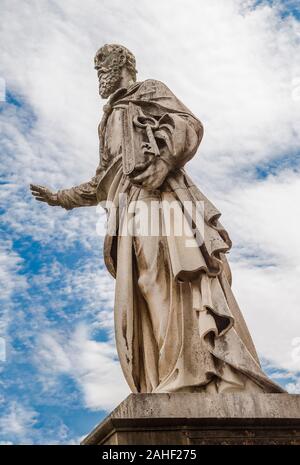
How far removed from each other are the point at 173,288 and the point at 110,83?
334 centimetres

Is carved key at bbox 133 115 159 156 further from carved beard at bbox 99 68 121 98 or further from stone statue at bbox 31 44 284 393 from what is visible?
carved beard at bbox 99 68 121 98

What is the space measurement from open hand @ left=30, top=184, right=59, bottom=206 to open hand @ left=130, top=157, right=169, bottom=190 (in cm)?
212

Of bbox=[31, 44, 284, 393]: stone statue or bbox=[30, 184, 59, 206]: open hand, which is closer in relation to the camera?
bbox=[31, 44, 284, 393]: stone statue

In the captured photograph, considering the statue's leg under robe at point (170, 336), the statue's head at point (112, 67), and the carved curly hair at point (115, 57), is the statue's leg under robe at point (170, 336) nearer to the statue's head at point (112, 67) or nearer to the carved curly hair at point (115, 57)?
the statue's head at point (112, 67)

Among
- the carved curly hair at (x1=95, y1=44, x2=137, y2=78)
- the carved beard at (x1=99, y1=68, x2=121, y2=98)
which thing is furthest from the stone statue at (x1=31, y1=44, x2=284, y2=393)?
the carved curly hair at (x1=95, y1=44, x2=137, y2=78)

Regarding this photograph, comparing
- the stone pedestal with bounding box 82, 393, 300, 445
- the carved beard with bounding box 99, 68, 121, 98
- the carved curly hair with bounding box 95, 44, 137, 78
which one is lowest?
the stone pedestal with bounding box 82, 393, 300, 445

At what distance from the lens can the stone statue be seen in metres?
6.64

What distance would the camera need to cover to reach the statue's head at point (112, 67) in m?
9.45

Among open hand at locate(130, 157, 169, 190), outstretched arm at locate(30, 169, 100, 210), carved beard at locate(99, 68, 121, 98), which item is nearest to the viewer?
open hand at locate(130, 157, 169, 190)

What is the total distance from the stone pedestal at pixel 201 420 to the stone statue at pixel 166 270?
1.22 feet

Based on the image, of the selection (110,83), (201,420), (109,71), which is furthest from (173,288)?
(109,71)

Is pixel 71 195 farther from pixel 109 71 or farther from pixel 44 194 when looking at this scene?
pixel 109 71
